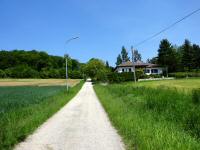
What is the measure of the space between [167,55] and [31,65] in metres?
88.5

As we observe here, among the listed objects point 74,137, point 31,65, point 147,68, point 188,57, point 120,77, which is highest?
point 31,65

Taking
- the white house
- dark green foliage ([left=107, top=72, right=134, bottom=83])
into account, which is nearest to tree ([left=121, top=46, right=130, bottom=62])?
the white house

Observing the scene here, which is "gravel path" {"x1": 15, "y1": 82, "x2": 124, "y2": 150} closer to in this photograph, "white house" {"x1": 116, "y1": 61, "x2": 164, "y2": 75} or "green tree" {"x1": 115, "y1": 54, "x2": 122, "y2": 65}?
"white house" {"x1": 116, "y1": 61, "x2": 164, "y2": 75}

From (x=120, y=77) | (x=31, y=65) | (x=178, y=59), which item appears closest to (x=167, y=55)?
(x=178, y=59)

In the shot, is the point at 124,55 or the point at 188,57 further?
the point at 124,55

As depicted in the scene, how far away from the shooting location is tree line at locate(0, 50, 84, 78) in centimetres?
15025

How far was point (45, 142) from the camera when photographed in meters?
10.9

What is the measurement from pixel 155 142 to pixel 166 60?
98.0m

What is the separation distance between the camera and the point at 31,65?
17462cm

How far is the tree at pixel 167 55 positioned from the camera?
105 metres

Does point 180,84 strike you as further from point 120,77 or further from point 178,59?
point 178,59

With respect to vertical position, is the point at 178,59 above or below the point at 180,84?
above

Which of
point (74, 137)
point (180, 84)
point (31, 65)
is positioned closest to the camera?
point (74, 137)

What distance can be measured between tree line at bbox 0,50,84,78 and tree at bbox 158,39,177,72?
43412mm
